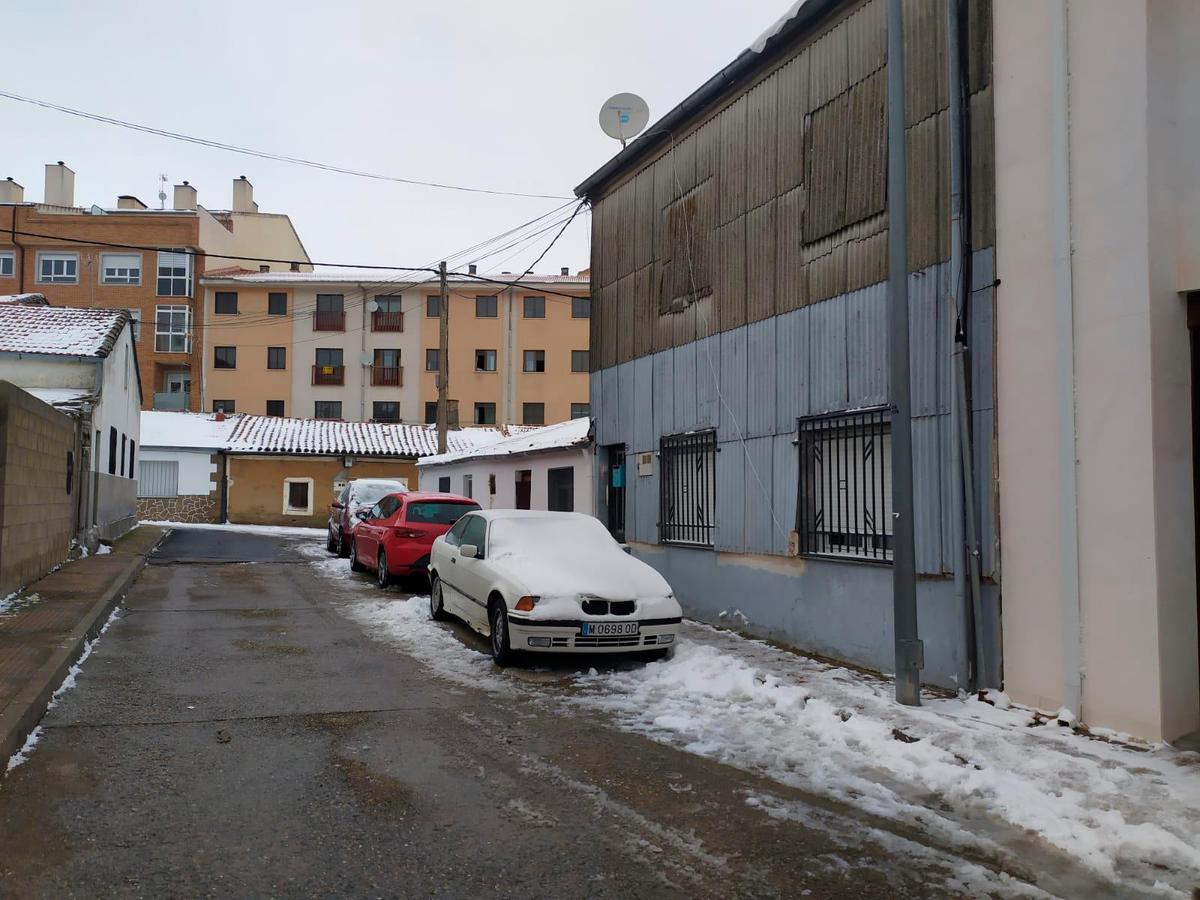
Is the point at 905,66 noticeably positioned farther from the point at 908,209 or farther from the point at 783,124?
the point at 783,124

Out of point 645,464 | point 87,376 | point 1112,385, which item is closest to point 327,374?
point 87,376

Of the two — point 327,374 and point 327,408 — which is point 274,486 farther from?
point 327,374

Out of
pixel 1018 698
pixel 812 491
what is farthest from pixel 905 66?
pixel 1018 698

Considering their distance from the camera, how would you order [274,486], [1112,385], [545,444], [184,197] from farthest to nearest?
[184,197]
[274,486]
[545,444]
[1112,385]

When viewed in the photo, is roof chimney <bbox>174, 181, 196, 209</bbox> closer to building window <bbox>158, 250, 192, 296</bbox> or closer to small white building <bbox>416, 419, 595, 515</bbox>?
building window <bbox>158, 250, 192, 296</bbox>

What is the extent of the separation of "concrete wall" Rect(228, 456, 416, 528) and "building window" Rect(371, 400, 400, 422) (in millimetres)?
13163

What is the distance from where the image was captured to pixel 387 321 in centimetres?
5134

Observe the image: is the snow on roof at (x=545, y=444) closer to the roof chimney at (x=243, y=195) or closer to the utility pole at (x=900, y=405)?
the utility pole at (x=900, y=405)

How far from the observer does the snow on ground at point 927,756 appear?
15.1ft

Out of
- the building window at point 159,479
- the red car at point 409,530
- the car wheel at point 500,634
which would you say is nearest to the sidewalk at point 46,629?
the car wheel at point 500,634

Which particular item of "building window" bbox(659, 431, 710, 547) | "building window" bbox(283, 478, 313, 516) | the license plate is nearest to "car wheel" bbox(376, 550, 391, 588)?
"building window" bbox(659, 431, 710, 547)

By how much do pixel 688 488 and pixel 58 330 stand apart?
17.1 meters

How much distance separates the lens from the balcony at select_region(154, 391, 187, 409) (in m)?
50.6

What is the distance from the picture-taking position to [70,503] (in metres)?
16.5
